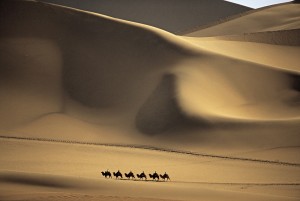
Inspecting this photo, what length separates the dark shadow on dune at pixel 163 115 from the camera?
121 ft

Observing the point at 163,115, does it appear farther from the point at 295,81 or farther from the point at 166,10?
the point at 166,10

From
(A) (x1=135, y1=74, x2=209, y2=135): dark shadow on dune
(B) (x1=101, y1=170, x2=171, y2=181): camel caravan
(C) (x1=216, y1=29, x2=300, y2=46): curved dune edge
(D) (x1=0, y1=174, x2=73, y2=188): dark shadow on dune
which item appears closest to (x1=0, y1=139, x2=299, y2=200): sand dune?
(D) (x1=0, y1=174, x2=73, y2=188): dark shadow on dune

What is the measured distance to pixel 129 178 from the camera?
24.9 meters

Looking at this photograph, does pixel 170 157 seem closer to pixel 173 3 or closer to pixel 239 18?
pixel 239 18

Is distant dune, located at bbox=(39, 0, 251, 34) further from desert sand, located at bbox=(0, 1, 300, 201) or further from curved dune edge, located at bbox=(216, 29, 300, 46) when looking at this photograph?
desert sand, located at bbox=(0, 1, 300, 201)

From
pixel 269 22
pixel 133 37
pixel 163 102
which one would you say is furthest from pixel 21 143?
pixel 269 22

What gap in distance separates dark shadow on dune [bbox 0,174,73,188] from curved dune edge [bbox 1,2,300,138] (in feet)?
49.5

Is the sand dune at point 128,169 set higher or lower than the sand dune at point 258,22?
lower

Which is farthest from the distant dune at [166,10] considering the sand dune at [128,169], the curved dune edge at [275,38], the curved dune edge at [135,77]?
the sand dune at [128,169]

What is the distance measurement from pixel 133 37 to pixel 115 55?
2.72 meters

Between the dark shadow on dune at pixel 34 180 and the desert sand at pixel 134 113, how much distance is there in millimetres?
32

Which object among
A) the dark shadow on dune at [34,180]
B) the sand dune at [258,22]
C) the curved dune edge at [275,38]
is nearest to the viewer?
the dark shadow on dune at [34,180]

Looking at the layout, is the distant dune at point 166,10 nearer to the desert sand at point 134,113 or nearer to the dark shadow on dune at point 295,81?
the desert sand at point 134,113

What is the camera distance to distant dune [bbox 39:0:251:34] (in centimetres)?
12488
